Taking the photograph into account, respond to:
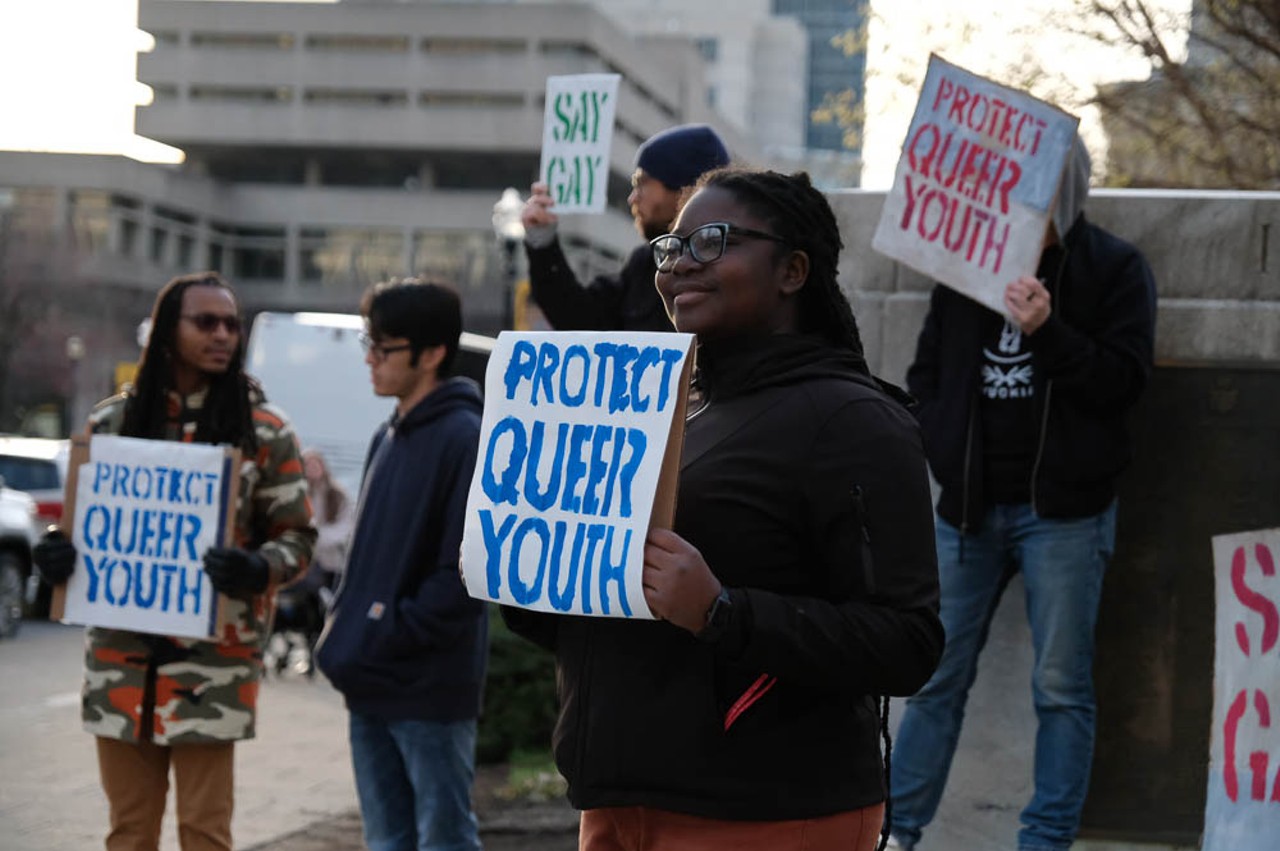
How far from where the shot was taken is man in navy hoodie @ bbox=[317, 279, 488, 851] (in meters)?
5.42

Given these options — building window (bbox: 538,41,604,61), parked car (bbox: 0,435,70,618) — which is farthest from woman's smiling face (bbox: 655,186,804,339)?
building window (bbox: 538,41,604,61)

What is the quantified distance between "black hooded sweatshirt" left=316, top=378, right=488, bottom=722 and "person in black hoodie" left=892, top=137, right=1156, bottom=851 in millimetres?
1400

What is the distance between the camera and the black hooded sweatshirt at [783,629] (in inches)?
121

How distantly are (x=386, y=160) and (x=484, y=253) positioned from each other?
391 inches

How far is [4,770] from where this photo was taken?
410 inches

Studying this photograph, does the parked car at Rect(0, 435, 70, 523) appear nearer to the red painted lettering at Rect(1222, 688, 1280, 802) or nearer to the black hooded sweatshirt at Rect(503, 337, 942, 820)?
the red painted lettering at Rect(1222, 688, 1280, 802)

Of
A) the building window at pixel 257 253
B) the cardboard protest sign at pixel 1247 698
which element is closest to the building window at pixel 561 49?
the building window at pixel 257 253

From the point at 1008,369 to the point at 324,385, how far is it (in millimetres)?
17369

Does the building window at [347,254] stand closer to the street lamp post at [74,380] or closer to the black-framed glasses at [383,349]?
the street lamp post at [74,380]

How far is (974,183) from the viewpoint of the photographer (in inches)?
231

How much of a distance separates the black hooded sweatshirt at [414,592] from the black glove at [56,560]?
81 centimetres

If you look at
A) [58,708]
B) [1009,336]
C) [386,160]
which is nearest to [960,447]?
[1009,336]

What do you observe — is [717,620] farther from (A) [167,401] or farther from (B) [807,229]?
(A) [167,401]

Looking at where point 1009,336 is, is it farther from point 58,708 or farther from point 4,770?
point 58,708
